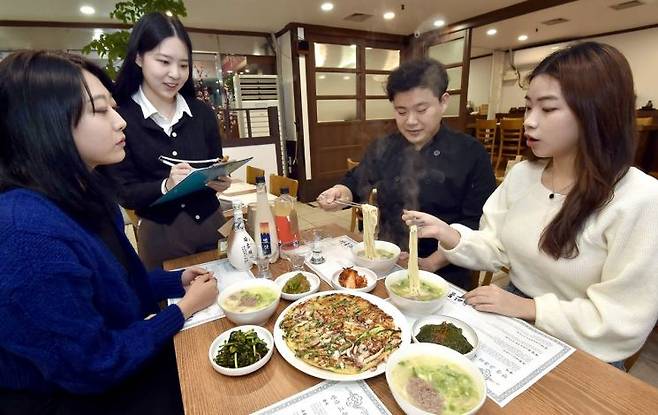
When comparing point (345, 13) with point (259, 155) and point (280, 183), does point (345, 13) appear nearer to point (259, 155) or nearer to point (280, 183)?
point (259, 155)

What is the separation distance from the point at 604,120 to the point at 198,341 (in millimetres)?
1469

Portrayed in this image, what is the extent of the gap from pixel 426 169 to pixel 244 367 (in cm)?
140

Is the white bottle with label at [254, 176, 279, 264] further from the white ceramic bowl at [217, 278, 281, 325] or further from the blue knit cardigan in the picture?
the blue knit cardigan

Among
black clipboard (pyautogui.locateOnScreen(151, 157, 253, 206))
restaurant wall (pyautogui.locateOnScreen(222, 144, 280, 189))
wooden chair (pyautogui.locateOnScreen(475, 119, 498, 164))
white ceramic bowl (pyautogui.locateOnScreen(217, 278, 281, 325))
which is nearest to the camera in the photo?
white ceramic bowl (pyautogui.locateOnScreen(217, 278, 281, 325))

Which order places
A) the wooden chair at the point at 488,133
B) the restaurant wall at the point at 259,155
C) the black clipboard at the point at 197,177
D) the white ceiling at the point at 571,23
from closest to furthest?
the black clipboard at the point at 197,177
the restaurant wall at the point at 259,155
the white ceiling at the point at 571,23
the wooden chair at the point at 488,133

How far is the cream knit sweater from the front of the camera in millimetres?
989

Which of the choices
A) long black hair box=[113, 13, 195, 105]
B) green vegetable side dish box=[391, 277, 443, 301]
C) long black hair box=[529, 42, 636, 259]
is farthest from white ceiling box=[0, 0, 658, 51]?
green vegetable side dish box=[391, 277, 443, 301]

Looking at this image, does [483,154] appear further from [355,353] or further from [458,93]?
[458,93]

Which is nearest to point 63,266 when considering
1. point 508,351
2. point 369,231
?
point 369,231

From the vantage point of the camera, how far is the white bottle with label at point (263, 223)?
147 cm

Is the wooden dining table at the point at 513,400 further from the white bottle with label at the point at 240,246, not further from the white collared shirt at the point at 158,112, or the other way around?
the white collared shirt at the point at 158,112

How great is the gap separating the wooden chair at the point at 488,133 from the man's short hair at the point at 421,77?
6937 mm

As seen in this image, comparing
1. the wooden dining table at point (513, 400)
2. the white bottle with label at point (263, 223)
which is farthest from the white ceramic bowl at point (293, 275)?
the wooden dining table at point (513, 400)

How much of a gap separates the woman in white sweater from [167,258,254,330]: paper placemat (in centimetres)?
89
